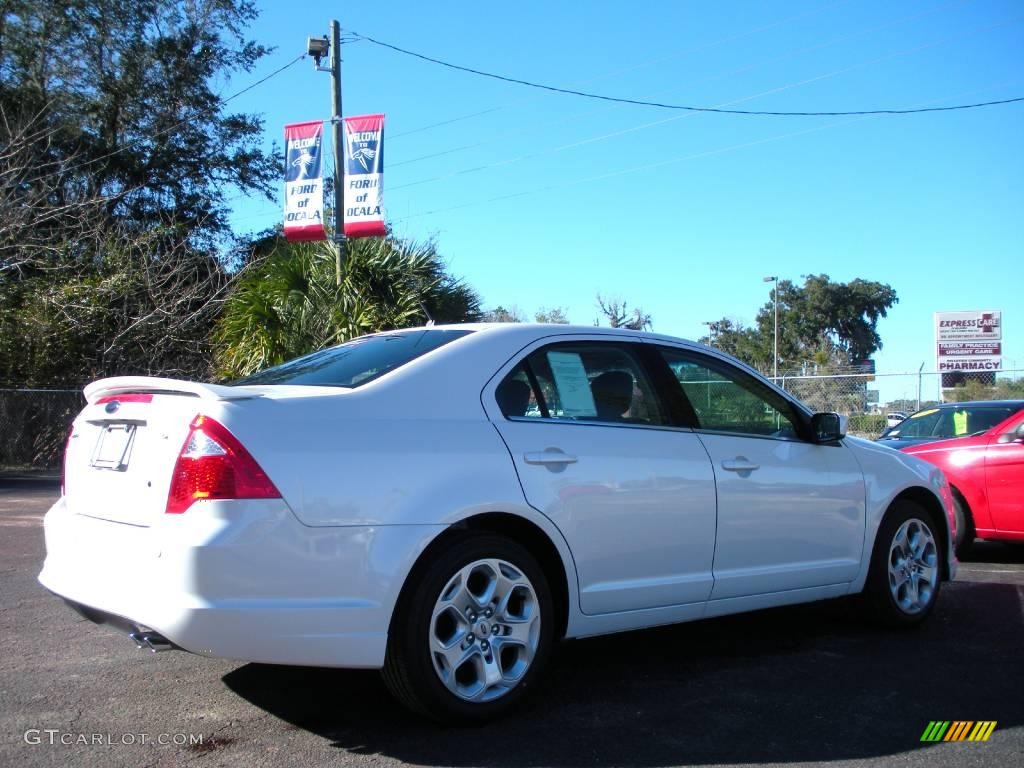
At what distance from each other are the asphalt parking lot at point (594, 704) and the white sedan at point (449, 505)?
0.29m

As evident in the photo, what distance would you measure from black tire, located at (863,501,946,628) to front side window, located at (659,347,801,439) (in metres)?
0.87

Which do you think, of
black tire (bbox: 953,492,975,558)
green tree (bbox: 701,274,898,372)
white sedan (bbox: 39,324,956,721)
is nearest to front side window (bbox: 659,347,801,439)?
white sedan (bbox: 39,324,956,721)

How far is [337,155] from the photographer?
15.5 m

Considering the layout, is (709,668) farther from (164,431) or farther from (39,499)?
(39,499)

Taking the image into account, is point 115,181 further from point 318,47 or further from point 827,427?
point 827,427

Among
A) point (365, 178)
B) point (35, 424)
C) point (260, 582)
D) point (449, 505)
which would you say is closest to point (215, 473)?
point (260, 582)

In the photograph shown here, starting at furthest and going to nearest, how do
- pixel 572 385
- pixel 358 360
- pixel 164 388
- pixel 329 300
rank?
1. pixel 329 300
2. pixel 572 385
3. pixel 358 360
4. pixel 164 388

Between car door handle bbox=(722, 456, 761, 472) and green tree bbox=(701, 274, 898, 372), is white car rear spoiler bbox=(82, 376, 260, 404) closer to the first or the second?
car door handle bbox=(722, 456, 761, 472)

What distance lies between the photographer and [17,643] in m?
5.06

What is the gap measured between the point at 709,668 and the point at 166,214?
25402mm

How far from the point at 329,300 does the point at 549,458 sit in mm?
10150

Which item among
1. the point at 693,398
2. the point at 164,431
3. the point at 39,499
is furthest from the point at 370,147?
the point at 164,431

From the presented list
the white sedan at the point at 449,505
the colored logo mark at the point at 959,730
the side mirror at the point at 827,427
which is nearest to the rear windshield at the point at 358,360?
the white sedan at the point at 449,505

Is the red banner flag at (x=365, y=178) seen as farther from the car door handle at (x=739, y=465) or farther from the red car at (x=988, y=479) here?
the car door handle at (x=739, y=465)
